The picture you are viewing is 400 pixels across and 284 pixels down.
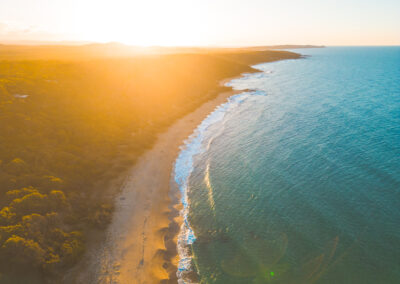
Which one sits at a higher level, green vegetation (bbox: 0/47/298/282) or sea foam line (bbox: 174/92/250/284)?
green vegetation (bbox: 0/47/298/282)

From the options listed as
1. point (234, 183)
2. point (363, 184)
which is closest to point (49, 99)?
point (234, 183)

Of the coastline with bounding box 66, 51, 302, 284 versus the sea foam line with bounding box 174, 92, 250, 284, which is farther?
the sea foam line with bounding box 174, 92, 250, 284

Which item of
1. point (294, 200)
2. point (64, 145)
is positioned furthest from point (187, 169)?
point (64, 145)

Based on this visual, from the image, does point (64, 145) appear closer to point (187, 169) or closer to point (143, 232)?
point (187, 169)

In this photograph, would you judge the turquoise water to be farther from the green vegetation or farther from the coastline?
the green vegetation

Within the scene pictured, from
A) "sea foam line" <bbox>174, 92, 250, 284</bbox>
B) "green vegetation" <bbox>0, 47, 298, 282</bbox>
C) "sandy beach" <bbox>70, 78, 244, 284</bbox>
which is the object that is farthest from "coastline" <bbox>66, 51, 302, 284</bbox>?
"green vegetation" <bbox>0, 47, 298, 282</bbox>
